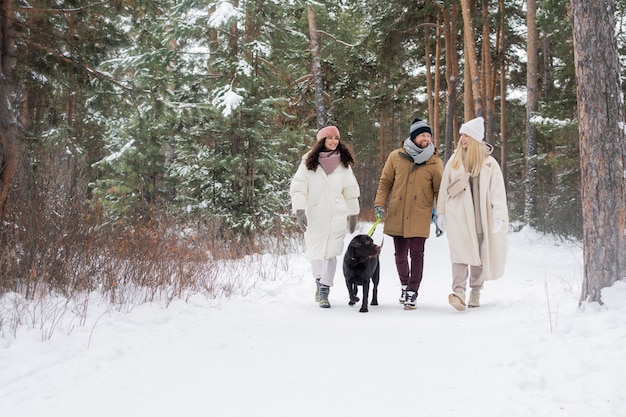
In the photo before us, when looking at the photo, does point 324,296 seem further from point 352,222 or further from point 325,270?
point 352,222

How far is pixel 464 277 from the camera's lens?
5.38m

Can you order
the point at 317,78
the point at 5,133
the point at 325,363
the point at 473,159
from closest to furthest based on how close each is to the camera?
the point at 325,363 → the point at 5,133 → the point at 473,159 → the point at 317,78

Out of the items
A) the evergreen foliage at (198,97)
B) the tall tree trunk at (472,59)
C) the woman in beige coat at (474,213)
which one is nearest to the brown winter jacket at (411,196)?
the woman in beige coat at (474,213)

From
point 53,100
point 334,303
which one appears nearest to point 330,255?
point 334,303

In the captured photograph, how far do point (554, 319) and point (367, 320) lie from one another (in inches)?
67.9

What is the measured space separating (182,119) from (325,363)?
23.9ft

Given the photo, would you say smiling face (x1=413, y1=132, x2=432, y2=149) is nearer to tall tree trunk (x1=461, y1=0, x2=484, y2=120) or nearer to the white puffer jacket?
the white puffer jacket

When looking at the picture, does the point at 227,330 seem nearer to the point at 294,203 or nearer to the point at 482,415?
the point at 294,203

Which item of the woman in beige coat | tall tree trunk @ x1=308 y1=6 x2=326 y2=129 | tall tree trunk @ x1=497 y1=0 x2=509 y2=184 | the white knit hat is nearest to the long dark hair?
the woman in beige coat

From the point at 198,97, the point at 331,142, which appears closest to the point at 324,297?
the point at 331,142

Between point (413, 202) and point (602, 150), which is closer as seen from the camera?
point (602, 150)

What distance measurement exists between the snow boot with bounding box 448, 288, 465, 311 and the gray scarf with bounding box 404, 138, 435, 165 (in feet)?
5.13

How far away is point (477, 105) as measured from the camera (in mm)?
12555

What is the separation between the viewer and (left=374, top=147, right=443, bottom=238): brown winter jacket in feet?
18.2
